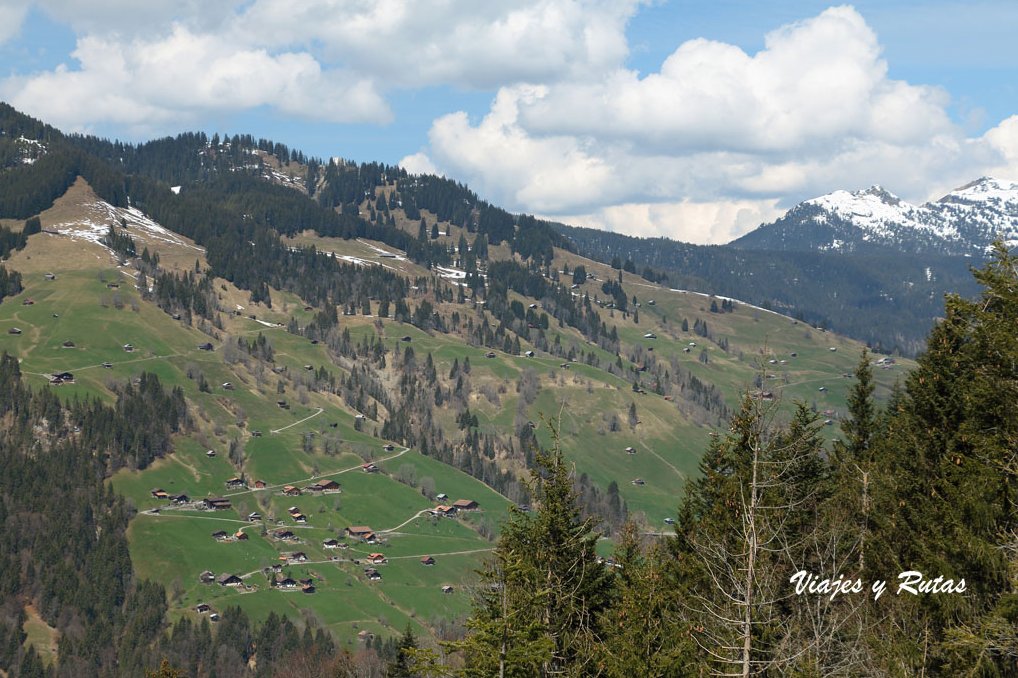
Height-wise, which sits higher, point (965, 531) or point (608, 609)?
point (965, 531)

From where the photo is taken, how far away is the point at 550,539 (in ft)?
146

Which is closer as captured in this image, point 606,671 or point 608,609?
point 606,671

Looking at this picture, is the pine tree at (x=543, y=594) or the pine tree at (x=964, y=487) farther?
the pine tree at (x=543, y=594)

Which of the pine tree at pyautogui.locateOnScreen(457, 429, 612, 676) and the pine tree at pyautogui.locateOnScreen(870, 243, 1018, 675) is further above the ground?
the pine tree at pyautogui.locateOnScreen(870, 243, 1018, 675)

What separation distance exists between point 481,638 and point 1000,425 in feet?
73.9

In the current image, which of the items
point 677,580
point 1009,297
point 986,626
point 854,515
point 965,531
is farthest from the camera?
point 854,515

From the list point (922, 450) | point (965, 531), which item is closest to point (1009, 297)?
point (922, 450)

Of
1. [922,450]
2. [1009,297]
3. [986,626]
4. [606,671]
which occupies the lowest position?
[606,671]

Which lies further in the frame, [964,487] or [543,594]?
[543,594]

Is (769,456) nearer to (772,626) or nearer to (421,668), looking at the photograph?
(772,626)

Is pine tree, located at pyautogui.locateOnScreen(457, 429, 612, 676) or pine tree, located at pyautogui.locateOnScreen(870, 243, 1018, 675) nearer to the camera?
pine tree, located at pyautogui.locateOnScreen(870, 243, 1018, 675)

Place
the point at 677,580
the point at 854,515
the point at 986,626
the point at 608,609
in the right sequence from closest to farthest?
the point at 986,626 → the point at 608,609 → the point at 677,580 → the point at 854,515

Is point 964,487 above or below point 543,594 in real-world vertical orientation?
above

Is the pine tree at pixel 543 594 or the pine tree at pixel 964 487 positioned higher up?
the pine tree at pixel 964 487
